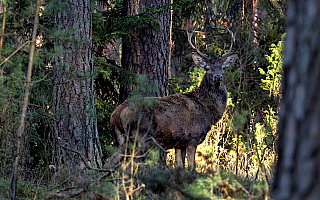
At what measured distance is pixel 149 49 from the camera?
1034 cm

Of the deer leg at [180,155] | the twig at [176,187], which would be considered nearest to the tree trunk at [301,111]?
the twig at [176,187]

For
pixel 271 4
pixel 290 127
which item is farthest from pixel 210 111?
pixel 271 4

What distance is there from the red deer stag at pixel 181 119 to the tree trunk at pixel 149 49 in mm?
1135

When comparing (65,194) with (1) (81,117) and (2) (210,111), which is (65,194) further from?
(2) (210,111)

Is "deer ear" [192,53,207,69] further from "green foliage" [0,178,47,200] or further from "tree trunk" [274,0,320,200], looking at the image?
"tree trunk" [274,0,320,200]

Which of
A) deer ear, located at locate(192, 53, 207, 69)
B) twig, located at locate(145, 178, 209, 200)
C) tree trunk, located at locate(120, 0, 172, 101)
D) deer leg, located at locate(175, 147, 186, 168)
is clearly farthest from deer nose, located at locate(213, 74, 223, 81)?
twig, located at locate(145, 178, 209, 200)

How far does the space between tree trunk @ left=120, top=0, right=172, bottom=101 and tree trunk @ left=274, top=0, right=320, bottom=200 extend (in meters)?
7.31

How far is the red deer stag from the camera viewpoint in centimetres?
799

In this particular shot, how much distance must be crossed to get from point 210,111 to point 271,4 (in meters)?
8.43

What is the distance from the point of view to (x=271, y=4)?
16.1 metres

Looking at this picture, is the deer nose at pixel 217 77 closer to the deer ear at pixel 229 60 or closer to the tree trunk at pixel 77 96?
the deer ear at pixel 229 60

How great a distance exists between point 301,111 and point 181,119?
18.8ft

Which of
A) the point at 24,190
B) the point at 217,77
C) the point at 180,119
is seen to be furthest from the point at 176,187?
the point at 217,77

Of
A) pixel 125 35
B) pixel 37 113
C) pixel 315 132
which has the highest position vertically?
pixel 125 35
